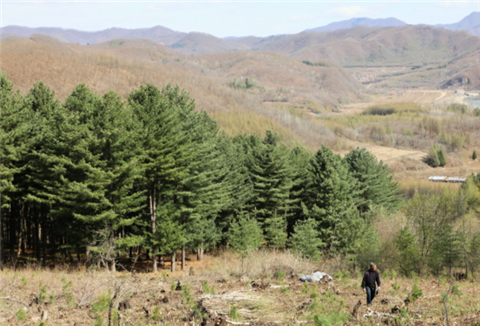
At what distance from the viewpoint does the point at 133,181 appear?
22469mm


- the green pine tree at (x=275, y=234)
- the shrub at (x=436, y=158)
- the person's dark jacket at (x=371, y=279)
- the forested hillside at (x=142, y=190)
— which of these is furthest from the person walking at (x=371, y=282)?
the shrub at (x=436, y=158)

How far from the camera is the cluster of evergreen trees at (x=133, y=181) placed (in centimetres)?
2064

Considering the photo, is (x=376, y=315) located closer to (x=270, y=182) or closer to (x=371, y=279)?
(x=371, y=279)

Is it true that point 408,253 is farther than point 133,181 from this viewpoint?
No

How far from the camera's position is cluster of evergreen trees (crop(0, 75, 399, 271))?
67.7ft

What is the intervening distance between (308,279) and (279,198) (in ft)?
72.1

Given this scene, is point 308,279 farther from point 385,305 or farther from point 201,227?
point 201,227

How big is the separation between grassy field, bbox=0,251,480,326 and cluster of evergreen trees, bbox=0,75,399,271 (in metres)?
5.61

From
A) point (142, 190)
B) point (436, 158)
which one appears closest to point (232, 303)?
point (142, 190)

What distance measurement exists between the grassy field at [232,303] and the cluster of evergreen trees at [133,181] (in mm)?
5613

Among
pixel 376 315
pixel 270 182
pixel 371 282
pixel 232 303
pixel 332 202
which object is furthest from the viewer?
pixel 270 182

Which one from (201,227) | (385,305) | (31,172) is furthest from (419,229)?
(31,172)

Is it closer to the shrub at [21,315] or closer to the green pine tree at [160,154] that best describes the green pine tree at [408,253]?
the green pine tree at [160,154]

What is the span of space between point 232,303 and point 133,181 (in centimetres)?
1307
